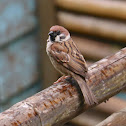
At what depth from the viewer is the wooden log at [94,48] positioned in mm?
3990

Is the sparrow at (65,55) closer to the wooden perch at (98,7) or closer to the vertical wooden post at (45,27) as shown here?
the wooden perch at (98,7)

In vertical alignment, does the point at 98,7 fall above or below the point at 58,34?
below

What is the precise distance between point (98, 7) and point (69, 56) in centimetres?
158

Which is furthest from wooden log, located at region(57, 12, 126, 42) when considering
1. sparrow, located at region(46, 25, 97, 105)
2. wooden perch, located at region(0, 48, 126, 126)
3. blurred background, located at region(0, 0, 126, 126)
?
wooden perch, located at region(0, 48, 126, 126)

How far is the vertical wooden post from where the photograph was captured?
4.23 metres

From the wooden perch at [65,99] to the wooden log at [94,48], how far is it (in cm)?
201

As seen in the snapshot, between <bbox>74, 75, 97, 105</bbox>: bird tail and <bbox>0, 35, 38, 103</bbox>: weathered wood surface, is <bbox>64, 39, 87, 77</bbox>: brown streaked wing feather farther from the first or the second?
<bbox>0, 35, 38, 103</bbox>: weathered wood surface

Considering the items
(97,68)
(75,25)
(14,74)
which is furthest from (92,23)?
(97,68)

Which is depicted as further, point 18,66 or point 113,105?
point 18,66

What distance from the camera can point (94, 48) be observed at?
4102 millimetres

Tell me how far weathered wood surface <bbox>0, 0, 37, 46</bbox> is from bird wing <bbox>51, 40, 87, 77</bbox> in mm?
1536

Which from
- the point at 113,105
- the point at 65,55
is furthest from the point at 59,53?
the point at 113,105

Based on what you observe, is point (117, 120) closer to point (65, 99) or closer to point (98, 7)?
point (65, 99)

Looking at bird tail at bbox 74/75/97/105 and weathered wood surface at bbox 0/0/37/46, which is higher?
bird tail at bbox 74/75/97/105
